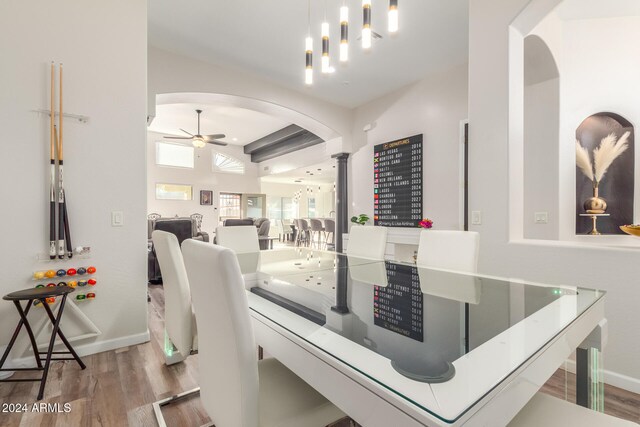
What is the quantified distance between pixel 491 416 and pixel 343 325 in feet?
1.62

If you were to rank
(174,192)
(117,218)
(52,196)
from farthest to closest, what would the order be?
(174,192)
(117,218)
(52,196)

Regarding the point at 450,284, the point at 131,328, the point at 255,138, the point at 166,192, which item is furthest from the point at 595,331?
the point at 166,192

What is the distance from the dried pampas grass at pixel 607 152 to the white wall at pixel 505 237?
1395 mm

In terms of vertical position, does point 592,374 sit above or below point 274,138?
below

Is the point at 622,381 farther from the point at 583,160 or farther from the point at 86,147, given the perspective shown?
the point at 86,147

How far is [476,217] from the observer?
7.93 ft

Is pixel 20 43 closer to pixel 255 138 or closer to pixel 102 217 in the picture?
pixel 102 217

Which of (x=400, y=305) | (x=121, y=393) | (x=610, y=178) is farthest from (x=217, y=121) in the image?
(x=610, y=178)

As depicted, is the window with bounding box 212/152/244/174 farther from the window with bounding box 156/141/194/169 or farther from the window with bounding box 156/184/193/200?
the window with bounding box 156/184/193/200

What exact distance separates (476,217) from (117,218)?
292 cm

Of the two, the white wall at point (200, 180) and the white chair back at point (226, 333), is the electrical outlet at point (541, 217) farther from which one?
the white wall at point (200, 180)

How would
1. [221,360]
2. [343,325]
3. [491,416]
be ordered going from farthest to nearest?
[343,325], [221,360], [491,416]

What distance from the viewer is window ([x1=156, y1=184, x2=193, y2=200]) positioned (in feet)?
27.0

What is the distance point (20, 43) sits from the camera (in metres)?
2.08
